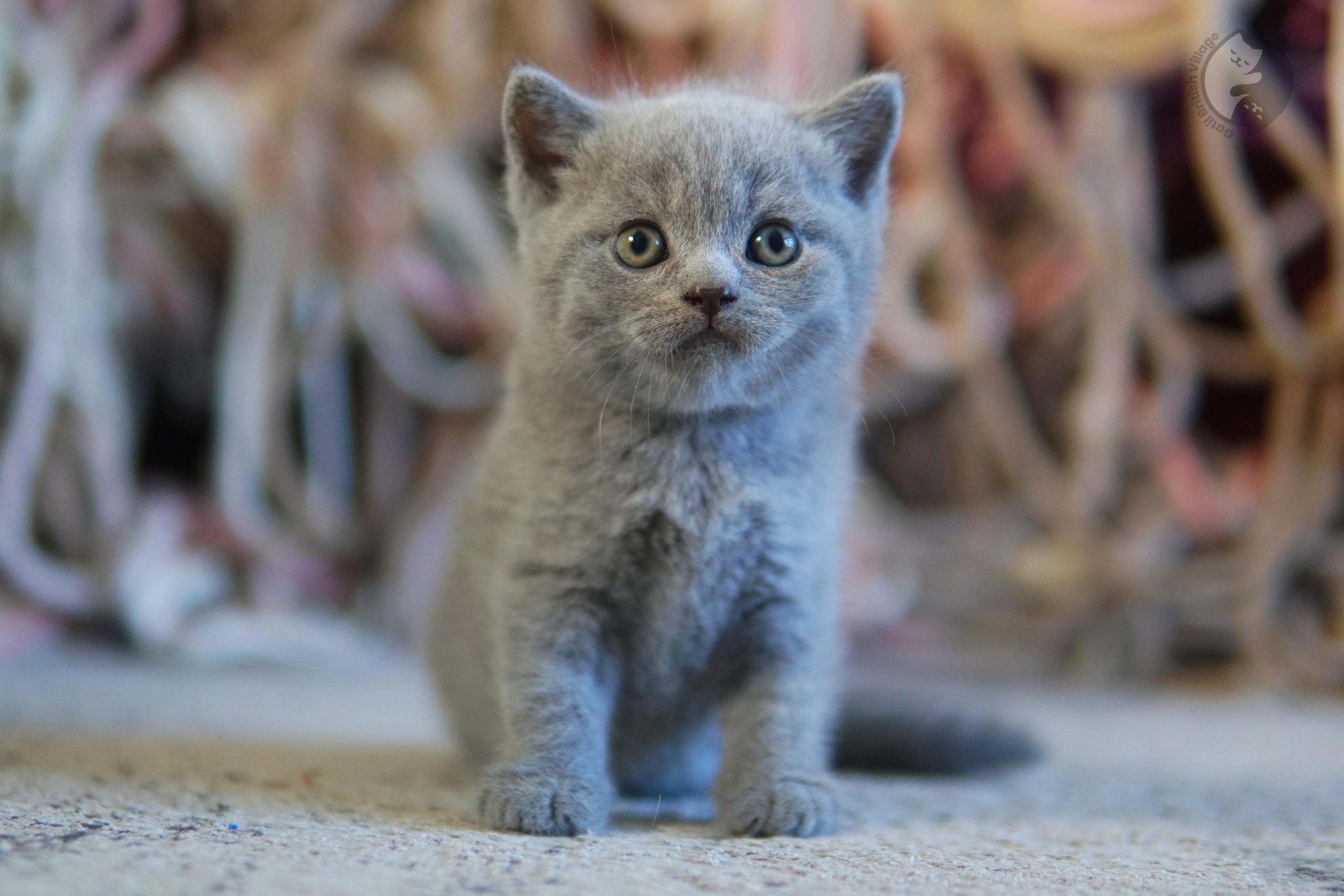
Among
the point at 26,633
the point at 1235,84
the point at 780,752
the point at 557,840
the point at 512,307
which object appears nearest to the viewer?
the point at 557,840

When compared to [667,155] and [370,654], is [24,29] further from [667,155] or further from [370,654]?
[667,155]

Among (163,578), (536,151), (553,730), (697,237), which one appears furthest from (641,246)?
(163,578)

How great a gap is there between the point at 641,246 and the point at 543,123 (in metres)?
0.19

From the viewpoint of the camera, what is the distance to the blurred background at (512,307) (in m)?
2.04

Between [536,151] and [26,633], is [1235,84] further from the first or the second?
[26,633]

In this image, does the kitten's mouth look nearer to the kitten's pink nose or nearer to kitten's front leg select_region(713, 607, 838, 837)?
the kitten's pink nose

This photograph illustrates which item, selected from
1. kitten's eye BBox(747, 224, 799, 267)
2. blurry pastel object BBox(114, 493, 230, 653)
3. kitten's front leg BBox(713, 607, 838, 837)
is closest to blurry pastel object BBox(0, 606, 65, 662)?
blurry pastel object BBox(114, 493, 230, 653)

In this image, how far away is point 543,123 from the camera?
1138 mm

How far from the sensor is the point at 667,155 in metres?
1.06

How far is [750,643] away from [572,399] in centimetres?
32

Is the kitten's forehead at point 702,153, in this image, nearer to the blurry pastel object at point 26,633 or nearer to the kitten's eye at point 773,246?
the kitten's eye at point 773,246

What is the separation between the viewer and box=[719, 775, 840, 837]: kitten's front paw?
3.34 ft

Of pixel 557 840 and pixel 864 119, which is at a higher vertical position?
pixel 864 119

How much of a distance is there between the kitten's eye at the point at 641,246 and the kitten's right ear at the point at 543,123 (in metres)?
0.14
